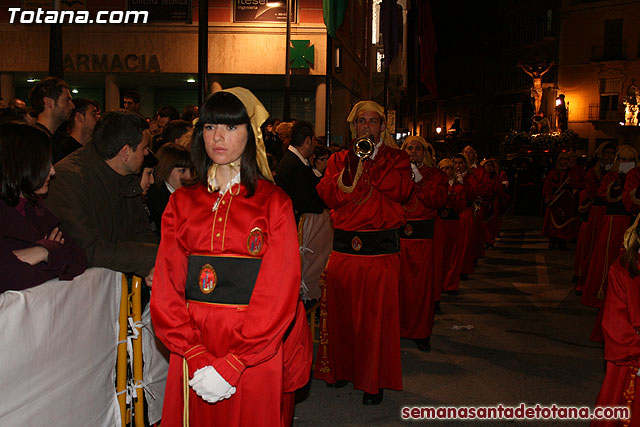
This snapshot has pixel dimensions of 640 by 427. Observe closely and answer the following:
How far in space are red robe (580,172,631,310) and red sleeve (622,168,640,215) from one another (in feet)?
2.59

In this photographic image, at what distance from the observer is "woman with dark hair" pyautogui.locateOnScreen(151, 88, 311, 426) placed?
9.51 feet

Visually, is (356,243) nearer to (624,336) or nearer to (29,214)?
(624,336)

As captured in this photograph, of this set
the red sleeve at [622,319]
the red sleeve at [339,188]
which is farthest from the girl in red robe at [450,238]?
the red sleeve at [622,319]

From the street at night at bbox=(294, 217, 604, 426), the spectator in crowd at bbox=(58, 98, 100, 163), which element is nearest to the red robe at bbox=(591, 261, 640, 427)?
the street at night at bbox=(294, 217, 604, 426)

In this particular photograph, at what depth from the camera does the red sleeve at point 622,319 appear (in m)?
3.85

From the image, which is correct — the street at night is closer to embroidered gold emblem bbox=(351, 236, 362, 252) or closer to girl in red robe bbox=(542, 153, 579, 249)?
embroidered gold emblem bbox=(351, 236, 362, 252)

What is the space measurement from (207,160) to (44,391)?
4.57 feet

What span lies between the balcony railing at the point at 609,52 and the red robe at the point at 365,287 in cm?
4363

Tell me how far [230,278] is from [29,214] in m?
1.15

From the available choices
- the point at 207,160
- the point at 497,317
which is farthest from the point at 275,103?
the point at 207,160

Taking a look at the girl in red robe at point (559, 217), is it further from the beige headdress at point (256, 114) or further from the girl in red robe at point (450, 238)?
the beige headdress at point (256, 114)

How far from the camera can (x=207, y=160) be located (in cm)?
321

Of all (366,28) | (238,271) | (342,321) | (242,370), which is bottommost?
(342,321)

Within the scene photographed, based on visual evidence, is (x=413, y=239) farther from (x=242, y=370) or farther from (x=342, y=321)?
(x=242, y=370)
